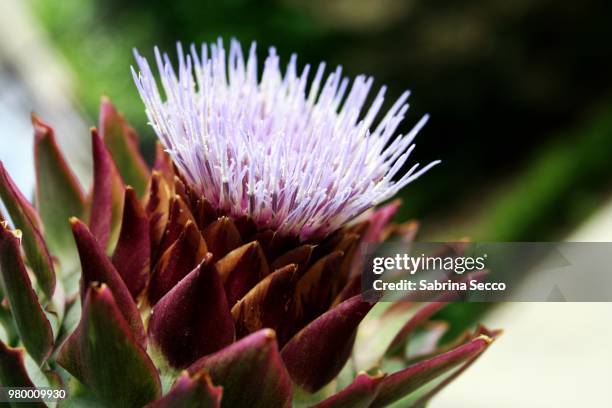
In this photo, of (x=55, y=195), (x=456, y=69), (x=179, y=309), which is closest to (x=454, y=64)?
(x=456, y=69)

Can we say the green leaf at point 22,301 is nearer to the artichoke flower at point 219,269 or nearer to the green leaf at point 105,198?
the artichoke flower at point 219,269

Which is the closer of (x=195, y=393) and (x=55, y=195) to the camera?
(x=195, y=393)

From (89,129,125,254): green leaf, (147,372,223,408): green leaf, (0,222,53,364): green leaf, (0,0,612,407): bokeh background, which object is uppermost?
(0,0,612,407): bokeh background

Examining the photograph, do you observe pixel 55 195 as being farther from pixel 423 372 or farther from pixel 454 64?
pixel 454 64

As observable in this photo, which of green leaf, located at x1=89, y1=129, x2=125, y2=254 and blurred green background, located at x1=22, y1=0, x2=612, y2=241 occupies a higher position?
blurred green background, located at x1=22, y1=0, x2=612, y2=241

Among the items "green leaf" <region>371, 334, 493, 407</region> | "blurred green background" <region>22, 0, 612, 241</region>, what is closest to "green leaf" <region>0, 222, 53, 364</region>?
"green leaf" <region>371, 334, 493, 407</region>

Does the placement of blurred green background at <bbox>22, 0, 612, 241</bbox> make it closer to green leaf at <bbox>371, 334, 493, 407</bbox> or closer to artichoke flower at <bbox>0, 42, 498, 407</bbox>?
artichoke flower at <bbox>0, 42, 498, 407</bbox>

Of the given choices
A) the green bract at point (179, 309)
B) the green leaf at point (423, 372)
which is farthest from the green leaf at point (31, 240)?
the green leaf at point (423, 372)
